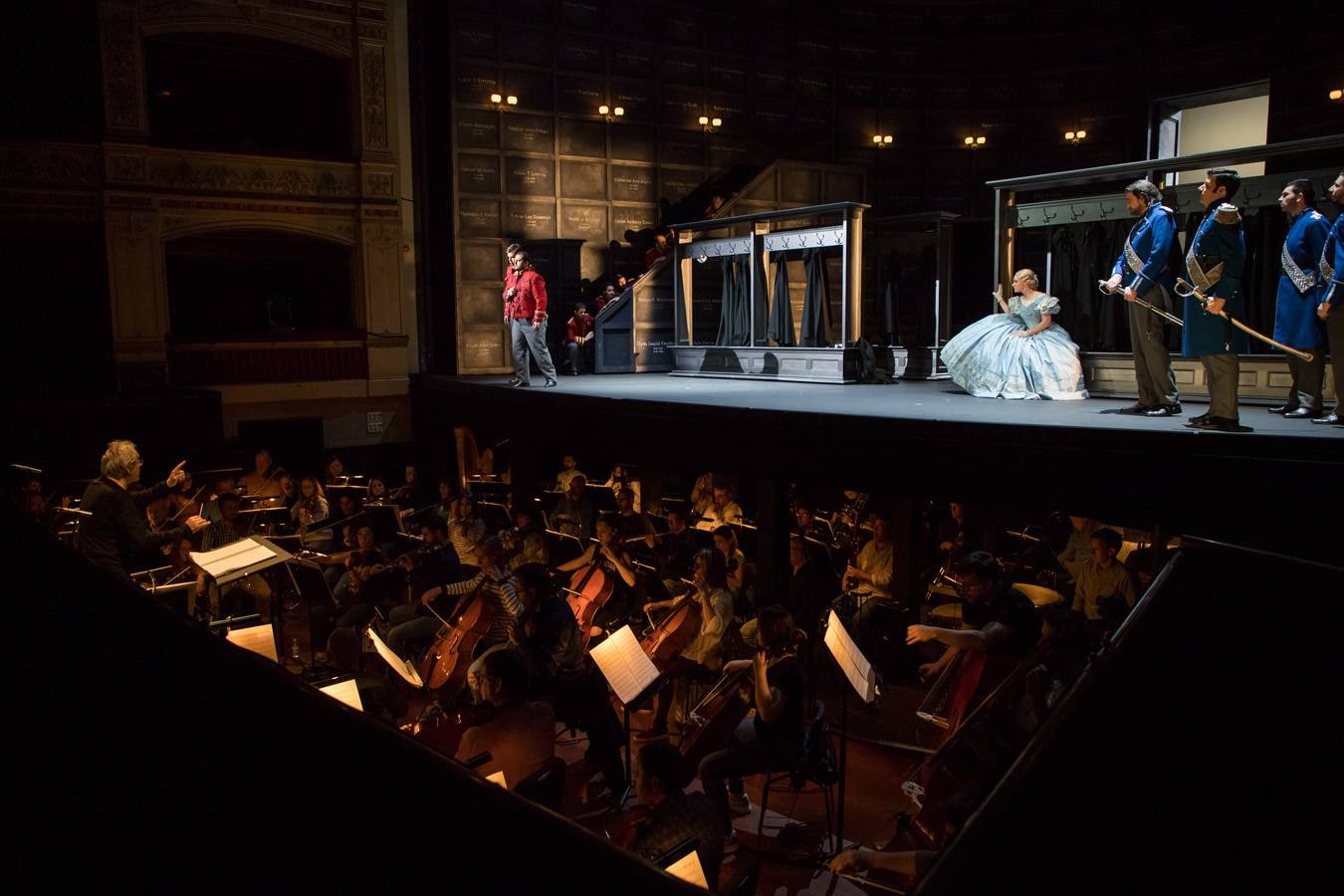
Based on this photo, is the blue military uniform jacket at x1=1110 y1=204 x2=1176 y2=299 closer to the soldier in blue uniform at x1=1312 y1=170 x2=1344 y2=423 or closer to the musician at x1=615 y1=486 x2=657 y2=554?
the soldier in blue uniform at x1=1312 y1=170 x2=1344 y2=423

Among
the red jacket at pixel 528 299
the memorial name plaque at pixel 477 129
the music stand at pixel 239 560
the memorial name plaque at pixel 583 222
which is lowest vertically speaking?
the music stand at pixel 239 560

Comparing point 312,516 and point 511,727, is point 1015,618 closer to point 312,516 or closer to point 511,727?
point 511,727

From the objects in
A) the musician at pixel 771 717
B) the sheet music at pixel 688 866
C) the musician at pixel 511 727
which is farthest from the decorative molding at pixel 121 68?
the sheet music at pixel 688 866

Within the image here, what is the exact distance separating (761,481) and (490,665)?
3.73 m

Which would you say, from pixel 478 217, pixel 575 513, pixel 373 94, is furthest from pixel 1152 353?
pixel 373 94

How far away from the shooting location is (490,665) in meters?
4.82

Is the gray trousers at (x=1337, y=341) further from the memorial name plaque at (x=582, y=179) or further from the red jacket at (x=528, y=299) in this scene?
the memorial name plaque at (x=582, y=179)

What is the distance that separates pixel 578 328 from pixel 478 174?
334 centimetres

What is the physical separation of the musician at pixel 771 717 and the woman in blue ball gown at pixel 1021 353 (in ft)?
15.0

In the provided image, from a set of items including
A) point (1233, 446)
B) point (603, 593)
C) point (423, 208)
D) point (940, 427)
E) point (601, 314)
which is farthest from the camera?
point (423, 208)

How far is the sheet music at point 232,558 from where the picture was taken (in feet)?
16.6

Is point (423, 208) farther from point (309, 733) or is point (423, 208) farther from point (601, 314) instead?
point (309, 733)

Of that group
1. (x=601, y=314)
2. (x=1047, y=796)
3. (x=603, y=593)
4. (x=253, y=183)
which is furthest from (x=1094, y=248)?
(x=253, y=183)

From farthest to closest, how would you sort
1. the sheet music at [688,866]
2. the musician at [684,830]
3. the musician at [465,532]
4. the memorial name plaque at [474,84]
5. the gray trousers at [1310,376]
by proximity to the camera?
the memorial name plaque at [474,84] → the musician at [465,532] → the gray trousers at [1310,376] → the musician at [684,830] → the sheet music at [688,866]
